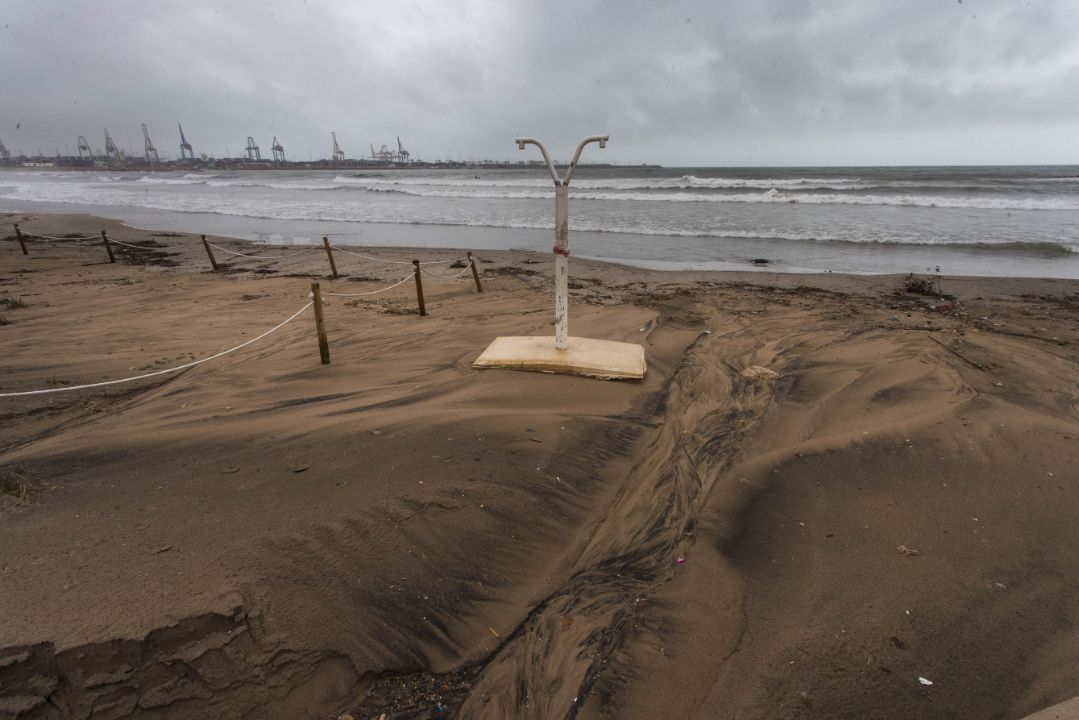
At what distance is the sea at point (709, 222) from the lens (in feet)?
50.4

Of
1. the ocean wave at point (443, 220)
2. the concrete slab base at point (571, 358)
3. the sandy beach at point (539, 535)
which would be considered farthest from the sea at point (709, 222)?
the sandy beach at point (539, 535)

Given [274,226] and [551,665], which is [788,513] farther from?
[274,226]

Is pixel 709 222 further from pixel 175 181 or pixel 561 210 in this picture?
pixel 175 181

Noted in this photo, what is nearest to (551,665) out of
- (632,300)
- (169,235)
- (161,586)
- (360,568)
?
(360,568)

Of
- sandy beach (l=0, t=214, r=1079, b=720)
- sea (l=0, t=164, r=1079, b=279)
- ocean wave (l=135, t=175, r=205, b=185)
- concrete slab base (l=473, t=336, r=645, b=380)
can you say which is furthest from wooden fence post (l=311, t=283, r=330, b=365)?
ocean wave (l=135, t=175, r=205, b=185)

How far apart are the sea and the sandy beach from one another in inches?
392

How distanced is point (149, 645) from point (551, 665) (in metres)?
1.78

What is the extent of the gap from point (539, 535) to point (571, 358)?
2534mm

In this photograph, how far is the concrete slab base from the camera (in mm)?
5406

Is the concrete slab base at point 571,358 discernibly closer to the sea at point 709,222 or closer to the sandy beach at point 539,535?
the sandy beach at point 539,535

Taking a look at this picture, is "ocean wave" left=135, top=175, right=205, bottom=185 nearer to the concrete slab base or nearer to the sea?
the sea

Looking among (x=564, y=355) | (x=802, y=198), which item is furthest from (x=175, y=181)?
(x=564, y=355)

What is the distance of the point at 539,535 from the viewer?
331cm

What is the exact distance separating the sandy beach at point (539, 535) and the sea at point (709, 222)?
995cm
